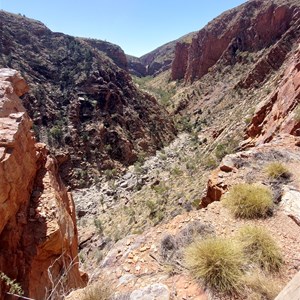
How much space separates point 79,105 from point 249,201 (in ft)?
89.8

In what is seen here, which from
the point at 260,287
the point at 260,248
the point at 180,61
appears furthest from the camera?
the point at 180,61

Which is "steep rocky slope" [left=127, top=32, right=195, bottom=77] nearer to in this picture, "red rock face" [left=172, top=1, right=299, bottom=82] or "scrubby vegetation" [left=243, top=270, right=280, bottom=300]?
"red rock face" [left=172, top=1, right=299, bottom=82]

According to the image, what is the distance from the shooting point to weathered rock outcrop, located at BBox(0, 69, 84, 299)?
5973 millimetres

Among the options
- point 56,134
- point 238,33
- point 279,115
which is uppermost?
point 238,33

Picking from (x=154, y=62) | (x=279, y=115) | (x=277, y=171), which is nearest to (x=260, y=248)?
(x=277, y=171)

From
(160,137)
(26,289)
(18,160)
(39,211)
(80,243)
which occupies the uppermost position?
(18,160)

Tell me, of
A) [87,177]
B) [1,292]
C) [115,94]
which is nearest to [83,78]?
[115,94]

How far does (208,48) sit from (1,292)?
57.2m

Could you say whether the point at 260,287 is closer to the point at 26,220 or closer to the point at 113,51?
the point at 26,220

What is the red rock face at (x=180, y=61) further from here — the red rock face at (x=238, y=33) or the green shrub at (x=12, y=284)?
the green shrub at (x=12, y=284)

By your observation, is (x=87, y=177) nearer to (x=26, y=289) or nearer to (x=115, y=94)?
(x=115, y=94)

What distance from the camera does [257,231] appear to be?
399cm

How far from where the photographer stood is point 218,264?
347cm

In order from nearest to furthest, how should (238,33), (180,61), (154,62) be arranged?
(238,33) < (180,61) < (154,62)
